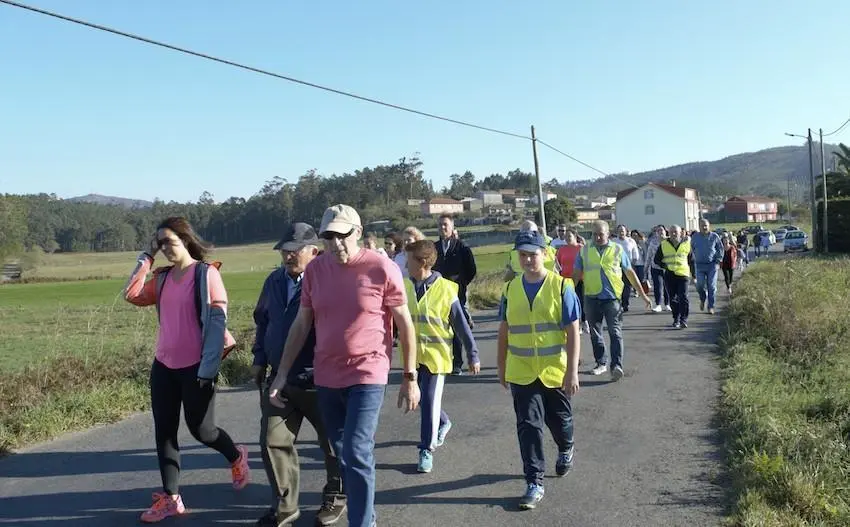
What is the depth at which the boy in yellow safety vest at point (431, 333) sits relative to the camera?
564cm

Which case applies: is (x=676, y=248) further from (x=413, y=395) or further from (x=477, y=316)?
(x=413, y=395)

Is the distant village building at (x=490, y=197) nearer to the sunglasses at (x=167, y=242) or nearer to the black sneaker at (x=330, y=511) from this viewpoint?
the sunglasses at (x=167, y=242)

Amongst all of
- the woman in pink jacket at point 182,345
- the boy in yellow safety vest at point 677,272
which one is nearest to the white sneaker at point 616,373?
the boy in yellow safety vest at point 677,272

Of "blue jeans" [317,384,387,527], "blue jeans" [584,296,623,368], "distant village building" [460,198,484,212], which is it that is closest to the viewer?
"blue jeans" [317,384,387,527]

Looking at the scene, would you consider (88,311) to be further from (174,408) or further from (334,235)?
(334,235)

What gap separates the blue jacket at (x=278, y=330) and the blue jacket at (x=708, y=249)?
1104 centimetres

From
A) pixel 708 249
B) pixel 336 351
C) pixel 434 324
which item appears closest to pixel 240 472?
pixel 336 351

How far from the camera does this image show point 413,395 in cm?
437

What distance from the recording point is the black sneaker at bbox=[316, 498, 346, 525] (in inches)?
A: 181

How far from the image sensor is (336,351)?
4133mm

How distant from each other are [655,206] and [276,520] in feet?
280

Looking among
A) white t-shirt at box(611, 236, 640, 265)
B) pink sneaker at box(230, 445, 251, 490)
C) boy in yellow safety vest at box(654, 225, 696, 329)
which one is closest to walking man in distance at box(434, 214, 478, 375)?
pink sneaker at box(230, 445, 251, 490)

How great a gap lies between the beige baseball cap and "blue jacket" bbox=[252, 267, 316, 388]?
67 centimetres

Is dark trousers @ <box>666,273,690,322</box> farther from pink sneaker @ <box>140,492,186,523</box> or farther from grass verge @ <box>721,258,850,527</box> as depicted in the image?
pink sneaker @ <box>140,492,186,523</box>
